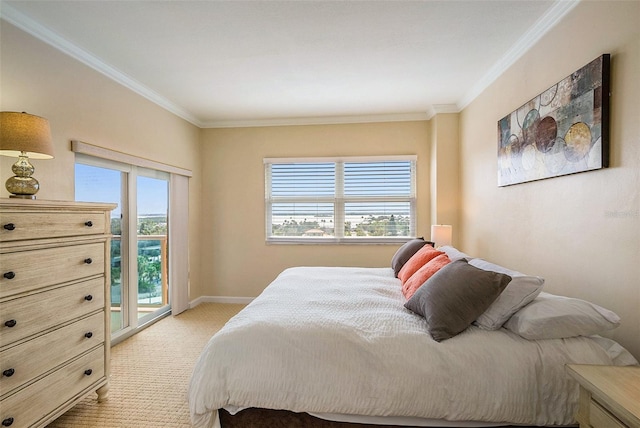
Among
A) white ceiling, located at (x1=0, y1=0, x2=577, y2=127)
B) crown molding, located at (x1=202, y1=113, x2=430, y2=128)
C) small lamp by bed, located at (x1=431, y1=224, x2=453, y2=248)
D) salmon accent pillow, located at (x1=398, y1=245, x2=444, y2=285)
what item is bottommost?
salmon accent pillow, located at (x1=398, y1=245, x2=444, y2=285)

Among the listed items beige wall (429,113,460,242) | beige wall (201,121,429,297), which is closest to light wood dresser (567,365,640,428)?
beige wall (429,113,460,242)

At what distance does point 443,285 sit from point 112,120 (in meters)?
3.11

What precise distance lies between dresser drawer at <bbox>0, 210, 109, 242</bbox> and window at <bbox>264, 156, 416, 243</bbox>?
2.59 meters

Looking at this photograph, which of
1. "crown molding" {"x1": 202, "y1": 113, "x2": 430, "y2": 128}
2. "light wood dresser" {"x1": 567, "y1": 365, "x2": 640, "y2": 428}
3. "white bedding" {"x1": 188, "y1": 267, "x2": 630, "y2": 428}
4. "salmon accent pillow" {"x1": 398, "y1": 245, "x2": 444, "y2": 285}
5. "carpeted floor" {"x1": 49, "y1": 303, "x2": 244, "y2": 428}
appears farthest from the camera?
"crown molding" {"x1": 202, "y1": 113, "x2": 430, "y2": 128}

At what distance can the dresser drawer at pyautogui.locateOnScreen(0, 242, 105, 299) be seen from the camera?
4.76 ft

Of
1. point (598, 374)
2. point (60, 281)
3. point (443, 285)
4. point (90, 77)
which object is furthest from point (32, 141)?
point (598, 374)

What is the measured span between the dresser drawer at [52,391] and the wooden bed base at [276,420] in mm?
961

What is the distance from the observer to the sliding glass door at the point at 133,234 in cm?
284

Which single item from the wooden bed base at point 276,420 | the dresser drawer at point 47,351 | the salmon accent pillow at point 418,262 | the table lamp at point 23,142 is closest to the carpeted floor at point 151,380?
the dresser drawer at point 47,351

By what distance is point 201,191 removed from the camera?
4562 mm

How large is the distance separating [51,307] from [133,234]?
1667mm

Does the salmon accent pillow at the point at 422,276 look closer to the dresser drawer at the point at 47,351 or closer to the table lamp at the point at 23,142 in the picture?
the dresser drawer at the point at 47,351

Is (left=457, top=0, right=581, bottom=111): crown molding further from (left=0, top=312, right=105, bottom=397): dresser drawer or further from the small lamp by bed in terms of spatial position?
(left=0, top=312, right=105, bottom=397): dresser drawer

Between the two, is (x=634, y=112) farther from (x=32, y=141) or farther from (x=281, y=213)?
(x=281, y=213)
